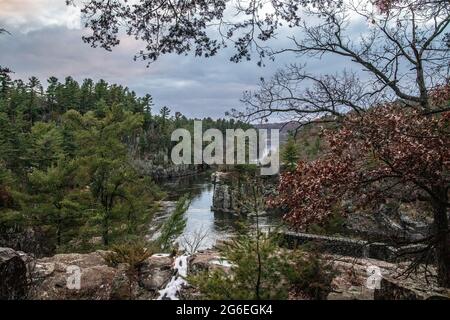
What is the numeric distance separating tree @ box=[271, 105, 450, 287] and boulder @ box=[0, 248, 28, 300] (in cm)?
521

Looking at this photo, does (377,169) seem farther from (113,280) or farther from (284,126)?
(113,280)

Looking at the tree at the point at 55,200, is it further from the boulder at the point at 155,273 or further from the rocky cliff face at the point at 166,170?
the rocky cliff face at the point at 166,170

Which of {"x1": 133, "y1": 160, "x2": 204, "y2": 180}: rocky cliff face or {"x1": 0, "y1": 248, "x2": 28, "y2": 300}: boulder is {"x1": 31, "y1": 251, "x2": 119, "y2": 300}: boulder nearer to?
{"x1": 0, "y1": 248, "x2": 28, "y2": 300}: boulder

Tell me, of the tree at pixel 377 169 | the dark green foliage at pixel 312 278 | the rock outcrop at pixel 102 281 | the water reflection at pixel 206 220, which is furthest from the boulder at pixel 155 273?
the water reflection at pixel 206 220

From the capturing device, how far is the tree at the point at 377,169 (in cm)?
724

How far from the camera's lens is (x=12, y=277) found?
27.6ft

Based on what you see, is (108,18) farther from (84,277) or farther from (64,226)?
(64,226)

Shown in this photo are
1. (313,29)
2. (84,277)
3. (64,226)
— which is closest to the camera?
(84,277)

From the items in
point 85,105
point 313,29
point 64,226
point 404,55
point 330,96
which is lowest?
point 64,226

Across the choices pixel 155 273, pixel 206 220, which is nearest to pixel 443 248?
pixel 155 273

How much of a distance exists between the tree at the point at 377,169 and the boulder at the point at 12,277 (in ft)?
17.1
